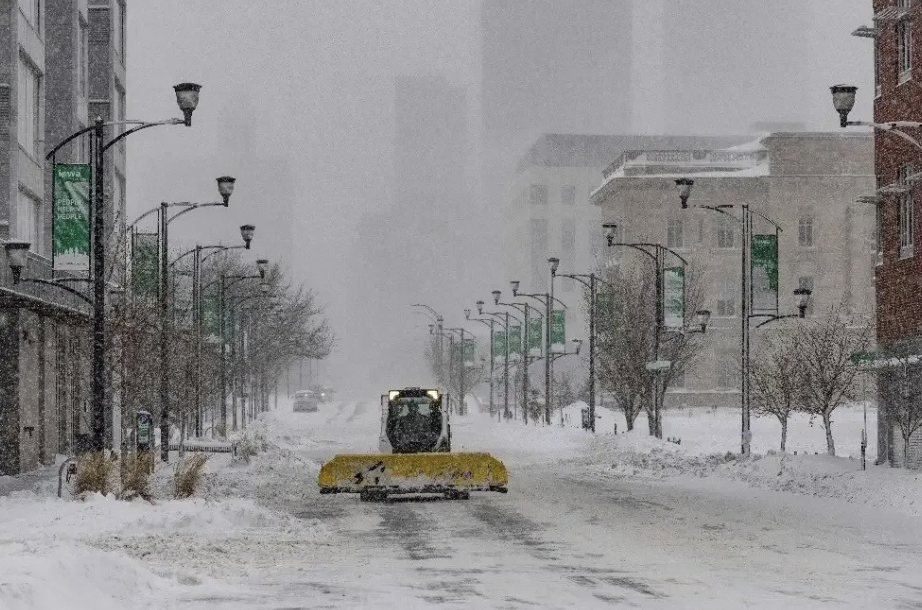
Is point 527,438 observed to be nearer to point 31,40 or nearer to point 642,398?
point 642,398

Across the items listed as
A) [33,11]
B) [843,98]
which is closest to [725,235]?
[33,11]

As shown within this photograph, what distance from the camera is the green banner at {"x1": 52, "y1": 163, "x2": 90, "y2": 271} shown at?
29375mm

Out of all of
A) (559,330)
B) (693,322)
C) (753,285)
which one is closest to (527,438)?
(559,330)

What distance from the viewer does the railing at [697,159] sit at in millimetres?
108188

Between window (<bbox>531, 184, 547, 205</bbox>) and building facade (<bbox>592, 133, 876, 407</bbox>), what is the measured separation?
75.9 meters

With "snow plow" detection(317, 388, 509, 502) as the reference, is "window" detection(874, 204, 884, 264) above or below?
above

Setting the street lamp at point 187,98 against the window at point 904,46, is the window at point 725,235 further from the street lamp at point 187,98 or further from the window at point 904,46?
the street lamp at point 187,98

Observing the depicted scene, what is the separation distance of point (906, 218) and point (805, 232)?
69.2 meters

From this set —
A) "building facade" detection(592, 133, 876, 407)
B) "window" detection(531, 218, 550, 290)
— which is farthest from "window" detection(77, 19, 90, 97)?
"window" detection(531, 218, 550, 290)

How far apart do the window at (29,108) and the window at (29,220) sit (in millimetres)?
1406

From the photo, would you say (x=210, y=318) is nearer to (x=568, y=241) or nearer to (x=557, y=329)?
(x=557, y=329)

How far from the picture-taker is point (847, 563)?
17078mm

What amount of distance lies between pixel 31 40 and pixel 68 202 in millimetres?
19513

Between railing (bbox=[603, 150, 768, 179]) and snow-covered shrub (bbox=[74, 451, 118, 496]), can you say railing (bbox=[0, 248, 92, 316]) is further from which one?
railing (bbox=[603, 150, 768, 179])
